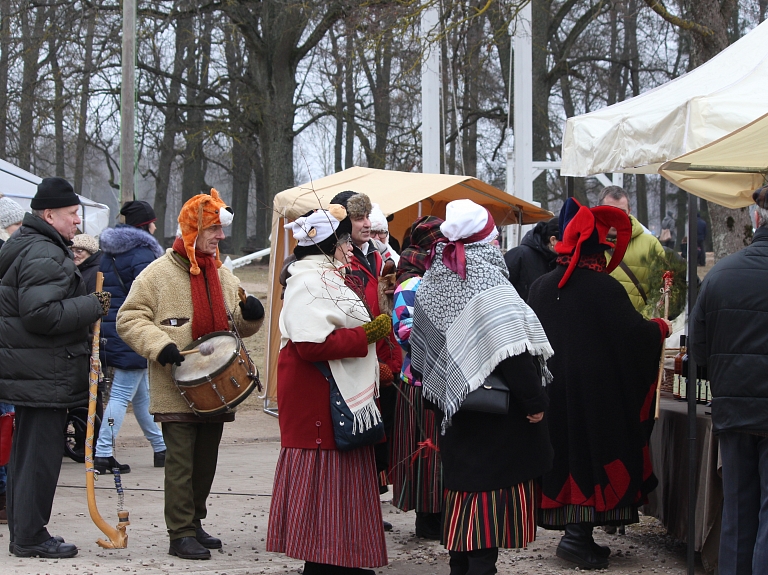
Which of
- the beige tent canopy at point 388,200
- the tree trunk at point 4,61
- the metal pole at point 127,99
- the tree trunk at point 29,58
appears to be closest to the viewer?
the beige tent canopy at point 388,200

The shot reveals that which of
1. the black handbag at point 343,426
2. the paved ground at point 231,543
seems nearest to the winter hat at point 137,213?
the paved ground at point 231,543

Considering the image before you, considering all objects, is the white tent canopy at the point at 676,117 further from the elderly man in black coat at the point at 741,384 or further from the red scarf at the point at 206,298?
the red scarf at the point at 206,298

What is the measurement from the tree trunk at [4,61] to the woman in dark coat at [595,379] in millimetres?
14249

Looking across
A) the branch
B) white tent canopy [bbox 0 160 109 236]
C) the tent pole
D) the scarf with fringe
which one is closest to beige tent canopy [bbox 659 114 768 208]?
the tent pole

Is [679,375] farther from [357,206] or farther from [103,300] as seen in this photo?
[103,300]

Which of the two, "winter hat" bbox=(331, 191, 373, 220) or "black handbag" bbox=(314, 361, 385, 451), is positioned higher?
"winter hat" bbox=(331, 191, 373, 220)

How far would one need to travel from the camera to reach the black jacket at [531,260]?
595 cm

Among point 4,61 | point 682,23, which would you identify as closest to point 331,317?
point 682,23

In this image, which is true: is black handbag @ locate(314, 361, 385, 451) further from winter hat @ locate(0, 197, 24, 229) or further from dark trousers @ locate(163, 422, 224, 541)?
winter hat @ locate(0, 197, 24, 229)

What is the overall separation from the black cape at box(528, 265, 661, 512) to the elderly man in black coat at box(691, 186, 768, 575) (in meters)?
0.55

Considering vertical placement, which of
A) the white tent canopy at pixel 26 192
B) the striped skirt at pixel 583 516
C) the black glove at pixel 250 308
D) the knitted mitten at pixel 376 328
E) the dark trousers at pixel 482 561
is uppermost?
the white tent canopy at pixel 26 192

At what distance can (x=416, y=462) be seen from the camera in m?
5.31

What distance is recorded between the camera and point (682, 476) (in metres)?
4.83

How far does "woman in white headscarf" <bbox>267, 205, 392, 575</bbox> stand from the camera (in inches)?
166
